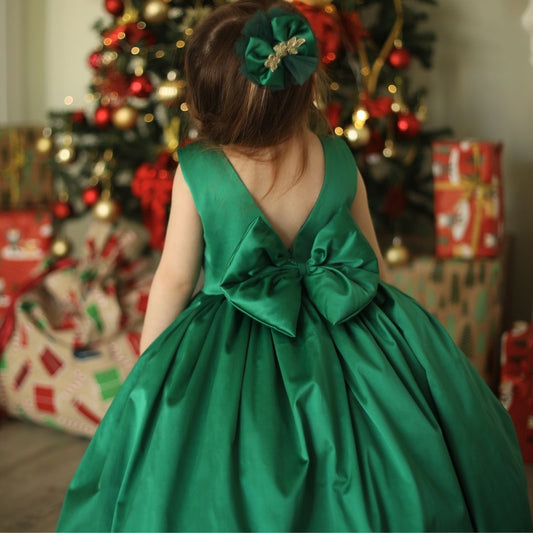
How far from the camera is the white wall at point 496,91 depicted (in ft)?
7.85

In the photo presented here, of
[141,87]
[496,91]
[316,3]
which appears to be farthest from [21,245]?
[496,91]

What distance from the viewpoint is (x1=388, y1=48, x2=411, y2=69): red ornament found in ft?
6.55

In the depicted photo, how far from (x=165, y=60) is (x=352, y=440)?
1.46 meters

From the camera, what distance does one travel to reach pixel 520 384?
1.71 metres

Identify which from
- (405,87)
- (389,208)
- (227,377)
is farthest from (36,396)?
(405,87)

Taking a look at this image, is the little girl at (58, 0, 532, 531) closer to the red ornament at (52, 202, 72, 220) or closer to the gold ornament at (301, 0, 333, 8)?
the gold ornament at (301, 0, 333, 8)

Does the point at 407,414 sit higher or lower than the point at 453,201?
lower

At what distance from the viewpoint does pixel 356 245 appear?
1143mm

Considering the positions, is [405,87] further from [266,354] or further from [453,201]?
[266,354]

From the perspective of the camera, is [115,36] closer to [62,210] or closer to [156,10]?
[156,10]

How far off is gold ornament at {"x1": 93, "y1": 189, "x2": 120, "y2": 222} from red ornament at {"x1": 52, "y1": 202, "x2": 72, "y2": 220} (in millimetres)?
185

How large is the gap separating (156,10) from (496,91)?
4.01ft

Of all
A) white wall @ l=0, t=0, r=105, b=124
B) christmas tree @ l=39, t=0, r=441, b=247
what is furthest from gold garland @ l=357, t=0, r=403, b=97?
white wall @ l=0, t=0, r=105, b=124

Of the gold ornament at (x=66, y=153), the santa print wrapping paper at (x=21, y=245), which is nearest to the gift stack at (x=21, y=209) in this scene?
the santa print wrapping paper at (x=21, y=245)
